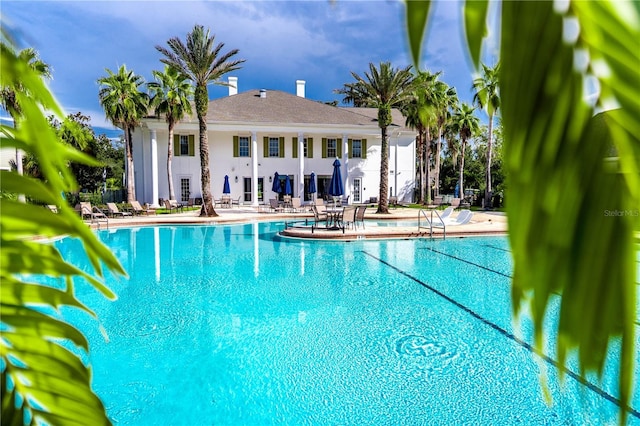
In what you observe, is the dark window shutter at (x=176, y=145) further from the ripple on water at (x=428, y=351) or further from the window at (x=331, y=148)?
the ripple on water at (x=428, y=351)

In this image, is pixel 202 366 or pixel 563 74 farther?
pixel 202 366

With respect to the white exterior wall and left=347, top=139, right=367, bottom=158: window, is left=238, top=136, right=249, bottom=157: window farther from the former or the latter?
left=347, top=139, right=367, bottom=158: window

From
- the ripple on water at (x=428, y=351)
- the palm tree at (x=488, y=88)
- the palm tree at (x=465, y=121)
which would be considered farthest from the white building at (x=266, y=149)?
the palm tree at (x=488, y=88)

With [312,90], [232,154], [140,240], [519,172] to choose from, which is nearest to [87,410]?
[519,172]

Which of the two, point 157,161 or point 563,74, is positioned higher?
point 157,161

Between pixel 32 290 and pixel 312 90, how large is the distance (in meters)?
44.1

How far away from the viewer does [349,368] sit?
5.71 meters

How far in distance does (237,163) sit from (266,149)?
9.10ft

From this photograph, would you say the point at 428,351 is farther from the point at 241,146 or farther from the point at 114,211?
the point at 241,146

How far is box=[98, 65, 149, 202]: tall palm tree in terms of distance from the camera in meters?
29.3

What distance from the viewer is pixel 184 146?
3419 centimetres

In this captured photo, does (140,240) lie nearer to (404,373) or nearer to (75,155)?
(404,373)

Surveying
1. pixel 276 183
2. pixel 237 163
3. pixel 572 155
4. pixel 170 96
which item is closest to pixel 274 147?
pixel 237 163

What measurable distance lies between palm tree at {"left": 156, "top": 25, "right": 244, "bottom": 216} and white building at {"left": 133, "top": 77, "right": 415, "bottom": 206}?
7.86 metres
